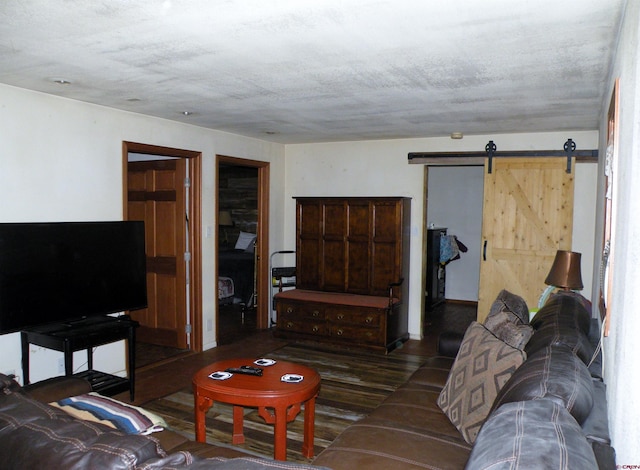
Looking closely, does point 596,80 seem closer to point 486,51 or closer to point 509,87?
point 509,87

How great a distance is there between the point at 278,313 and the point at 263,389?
3102 millimetres

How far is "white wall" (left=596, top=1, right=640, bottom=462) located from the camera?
1.34 m

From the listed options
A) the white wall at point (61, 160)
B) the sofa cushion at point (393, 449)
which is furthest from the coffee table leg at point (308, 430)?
the white wall at point (61, 160)

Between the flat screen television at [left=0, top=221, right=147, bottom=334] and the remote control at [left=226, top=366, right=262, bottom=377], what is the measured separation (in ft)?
4.39

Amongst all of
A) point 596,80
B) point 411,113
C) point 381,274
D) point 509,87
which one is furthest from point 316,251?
point 596,80

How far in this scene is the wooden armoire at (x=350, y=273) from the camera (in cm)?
563

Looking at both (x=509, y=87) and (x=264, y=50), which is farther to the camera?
(x=509, y=87)

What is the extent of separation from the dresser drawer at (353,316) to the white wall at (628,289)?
145 inches

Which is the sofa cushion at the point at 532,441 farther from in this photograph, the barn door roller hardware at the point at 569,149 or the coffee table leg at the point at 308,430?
the barn door roller hardware at the point at 569,149

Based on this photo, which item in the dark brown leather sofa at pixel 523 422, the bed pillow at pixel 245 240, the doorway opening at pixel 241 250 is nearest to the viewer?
the dark brown leather sofa at pixel 523 422

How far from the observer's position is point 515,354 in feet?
7.81

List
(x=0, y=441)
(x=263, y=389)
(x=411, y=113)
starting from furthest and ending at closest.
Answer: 1. (x=411, y=113)
2. (x=263, y=389)
3. (x=0, y=441)

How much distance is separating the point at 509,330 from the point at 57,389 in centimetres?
234

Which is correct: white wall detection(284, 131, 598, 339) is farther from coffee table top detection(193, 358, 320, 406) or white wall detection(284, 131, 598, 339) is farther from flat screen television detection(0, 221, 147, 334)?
coffee table top detection(193, 358, 320, 406)
